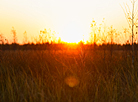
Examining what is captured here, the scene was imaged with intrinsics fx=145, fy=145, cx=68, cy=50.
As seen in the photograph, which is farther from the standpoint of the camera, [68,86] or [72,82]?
[72,82]

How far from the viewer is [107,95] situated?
2346mm

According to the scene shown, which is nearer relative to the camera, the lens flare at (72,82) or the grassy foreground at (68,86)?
the grassy foreground at (68,86)

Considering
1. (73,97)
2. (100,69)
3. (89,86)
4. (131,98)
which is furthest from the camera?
(100,69)

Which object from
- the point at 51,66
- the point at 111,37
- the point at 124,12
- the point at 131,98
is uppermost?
the point at 124,12

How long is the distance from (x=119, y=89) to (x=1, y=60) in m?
3.21

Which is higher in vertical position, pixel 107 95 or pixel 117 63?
pixel 117 63

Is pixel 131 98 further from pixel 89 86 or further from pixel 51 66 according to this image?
pixel 51 66

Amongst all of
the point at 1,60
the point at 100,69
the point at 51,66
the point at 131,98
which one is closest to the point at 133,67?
the point at 100,69

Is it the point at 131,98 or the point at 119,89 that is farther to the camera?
the point at 119,89

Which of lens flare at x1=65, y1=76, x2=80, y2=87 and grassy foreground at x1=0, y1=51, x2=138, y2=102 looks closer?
grassy foreground at x1=0, y1=51, x2=138, y2=102

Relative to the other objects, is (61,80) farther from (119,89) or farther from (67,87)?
(119,89)

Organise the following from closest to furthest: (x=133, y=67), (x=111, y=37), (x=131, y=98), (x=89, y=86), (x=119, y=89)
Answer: (x=131, y=98) → (x=89, y=86) → (x=119, y=89) → (x=133, y=67) → (x=111, y=37)

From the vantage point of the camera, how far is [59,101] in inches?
81.2

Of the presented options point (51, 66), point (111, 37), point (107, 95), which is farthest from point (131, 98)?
point (111, 37)
